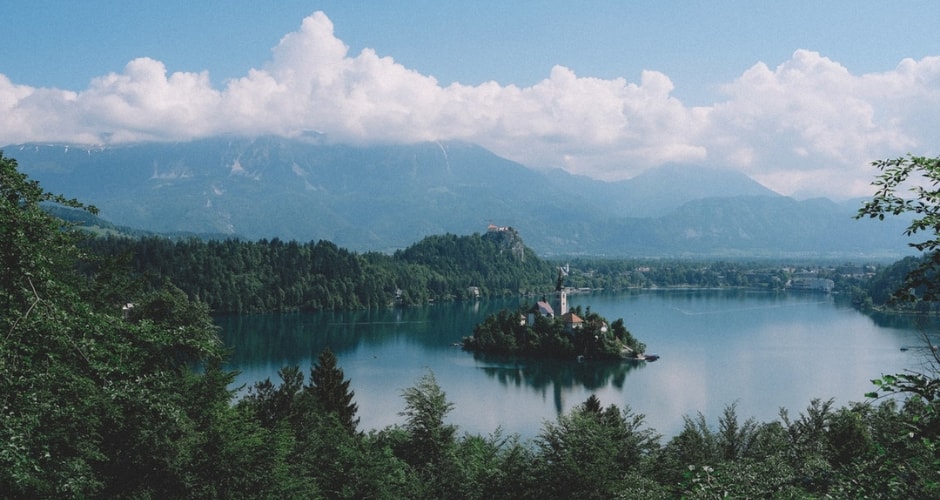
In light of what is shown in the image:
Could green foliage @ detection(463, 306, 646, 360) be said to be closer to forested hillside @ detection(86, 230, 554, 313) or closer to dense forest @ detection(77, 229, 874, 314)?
dense forest @ detection(77, 229, 874, 314)

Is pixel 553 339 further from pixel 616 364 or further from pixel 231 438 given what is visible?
pixel 231 438

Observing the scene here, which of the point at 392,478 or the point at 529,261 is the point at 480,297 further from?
the point at 392,478

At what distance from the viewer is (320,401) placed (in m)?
24.4

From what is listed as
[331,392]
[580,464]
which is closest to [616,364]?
[331,392]

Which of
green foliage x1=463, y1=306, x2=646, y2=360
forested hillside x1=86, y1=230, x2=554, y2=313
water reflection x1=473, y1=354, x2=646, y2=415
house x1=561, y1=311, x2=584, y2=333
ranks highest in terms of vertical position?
forested hillside x1=86, y1=230, x2=554, y2=313

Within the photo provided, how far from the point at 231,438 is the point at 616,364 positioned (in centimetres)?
3833

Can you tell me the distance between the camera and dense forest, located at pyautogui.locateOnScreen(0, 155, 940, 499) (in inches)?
225

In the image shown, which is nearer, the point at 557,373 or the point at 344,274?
the point at 557,373

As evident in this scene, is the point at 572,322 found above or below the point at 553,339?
above

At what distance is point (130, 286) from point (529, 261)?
11505 centimetres

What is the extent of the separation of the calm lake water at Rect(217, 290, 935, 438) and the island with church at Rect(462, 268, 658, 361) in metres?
1.67

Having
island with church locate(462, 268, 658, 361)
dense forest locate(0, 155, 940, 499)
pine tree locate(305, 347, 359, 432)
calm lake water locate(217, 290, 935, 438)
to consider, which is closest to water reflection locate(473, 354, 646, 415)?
calm lake water locate(217, 290, 935, 438)

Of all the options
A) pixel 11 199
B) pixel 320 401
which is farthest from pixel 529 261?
pixel 11 199

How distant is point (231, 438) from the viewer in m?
12.2
